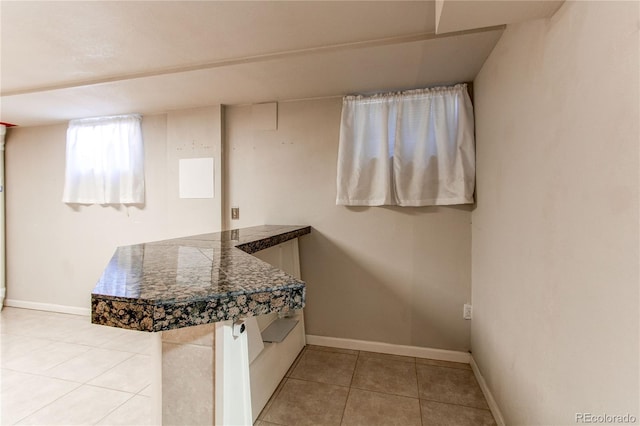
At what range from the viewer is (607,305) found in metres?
0.80

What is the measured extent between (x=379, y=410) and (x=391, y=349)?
0.71 metres

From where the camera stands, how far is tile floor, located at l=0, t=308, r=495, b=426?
1649mm

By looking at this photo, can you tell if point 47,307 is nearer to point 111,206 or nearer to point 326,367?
point 111,206

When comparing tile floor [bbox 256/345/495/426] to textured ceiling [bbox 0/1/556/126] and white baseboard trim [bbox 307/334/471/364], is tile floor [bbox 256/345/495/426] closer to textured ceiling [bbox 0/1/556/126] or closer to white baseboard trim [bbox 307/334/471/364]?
white baseboard trim [bbox 307/334/471/364]

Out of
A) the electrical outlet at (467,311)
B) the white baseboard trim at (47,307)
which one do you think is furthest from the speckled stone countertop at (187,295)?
the white baseboard trim at (47,307)

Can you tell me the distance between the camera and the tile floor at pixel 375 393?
1.64m

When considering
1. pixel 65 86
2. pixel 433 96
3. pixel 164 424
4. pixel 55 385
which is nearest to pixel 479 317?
pixel 433 96

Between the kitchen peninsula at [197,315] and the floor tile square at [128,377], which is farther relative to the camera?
the floor tile square at [128,377]

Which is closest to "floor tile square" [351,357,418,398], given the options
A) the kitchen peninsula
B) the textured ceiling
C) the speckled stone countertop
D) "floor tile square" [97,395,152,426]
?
"floor tile square" [97,395,152,426]

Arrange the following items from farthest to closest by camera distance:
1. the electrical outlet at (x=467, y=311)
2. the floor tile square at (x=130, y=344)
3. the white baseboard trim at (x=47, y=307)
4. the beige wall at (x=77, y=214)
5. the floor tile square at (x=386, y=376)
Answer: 1. the white baseboard trim at (x=47, y=307)
2. the beige wall at (x=77, y=214)
3. the floor tile square at (x=130, y=344)
4. the electrical outlet at (x=467, y=311)
5. the floor tile square at (x=386, y=376)

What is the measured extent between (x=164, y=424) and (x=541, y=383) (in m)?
1.38

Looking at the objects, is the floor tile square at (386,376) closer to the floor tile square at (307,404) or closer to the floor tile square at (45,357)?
the floor tile square at (307,404)

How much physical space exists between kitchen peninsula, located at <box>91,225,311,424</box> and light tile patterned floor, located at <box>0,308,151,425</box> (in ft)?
4.11

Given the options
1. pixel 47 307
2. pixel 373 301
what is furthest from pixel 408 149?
pixel 47 307
